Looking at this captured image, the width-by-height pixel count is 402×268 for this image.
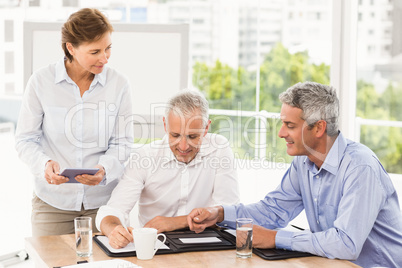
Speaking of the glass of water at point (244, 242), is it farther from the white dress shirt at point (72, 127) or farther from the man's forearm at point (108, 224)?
the white dress shirt at point (72, 127)

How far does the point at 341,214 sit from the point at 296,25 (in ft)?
8.34

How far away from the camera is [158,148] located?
2.53 meters

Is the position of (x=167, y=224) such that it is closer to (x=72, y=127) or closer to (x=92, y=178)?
(x=92, y=178)

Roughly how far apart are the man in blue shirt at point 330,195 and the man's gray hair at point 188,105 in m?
0.35

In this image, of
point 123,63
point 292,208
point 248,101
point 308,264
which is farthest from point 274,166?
point 308,264

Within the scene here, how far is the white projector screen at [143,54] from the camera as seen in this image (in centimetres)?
340

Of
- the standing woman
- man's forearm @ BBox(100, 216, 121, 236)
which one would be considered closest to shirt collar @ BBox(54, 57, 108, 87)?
the standing woman

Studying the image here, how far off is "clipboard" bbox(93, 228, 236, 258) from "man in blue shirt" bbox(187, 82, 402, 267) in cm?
6

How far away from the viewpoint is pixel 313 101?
2178 millimetres

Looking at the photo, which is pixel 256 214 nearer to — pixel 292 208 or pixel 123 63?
pixel 292 208

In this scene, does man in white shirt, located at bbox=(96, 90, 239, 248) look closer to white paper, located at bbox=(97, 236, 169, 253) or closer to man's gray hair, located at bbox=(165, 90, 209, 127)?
man's gray hair, located at bbox=(165, 90, 209, 127)

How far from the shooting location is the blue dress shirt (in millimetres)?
1947

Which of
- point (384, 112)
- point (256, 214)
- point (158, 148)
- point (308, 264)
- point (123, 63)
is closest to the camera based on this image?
point (308, 264)

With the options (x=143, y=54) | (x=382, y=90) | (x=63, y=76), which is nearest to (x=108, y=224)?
(x=63, y=76)
